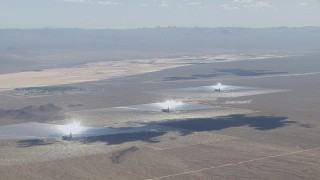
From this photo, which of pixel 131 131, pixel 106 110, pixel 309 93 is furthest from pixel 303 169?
pixel 309 93

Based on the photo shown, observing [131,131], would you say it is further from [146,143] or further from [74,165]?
[74,165]

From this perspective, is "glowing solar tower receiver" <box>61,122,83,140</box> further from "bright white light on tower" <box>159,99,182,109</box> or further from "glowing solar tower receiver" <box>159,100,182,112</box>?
"bright white light on tower" <box>159,99,182,109</box>

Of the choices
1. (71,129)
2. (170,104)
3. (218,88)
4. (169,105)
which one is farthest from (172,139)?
(218,88)

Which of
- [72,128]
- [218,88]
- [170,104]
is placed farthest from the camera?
[218,88]

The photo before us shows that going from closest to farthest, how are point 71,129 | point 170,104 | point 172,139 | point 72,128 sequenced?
point 172,139 → point 71,129 → point 72,128 → point 170,104

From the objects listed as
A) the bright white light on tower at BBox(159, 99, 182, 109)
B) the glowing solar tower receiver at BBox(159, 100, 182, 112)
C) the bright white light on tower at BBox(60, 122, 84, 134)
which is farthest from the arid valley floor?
the bright white light on tower at BBox(159, 99, 182, 109)

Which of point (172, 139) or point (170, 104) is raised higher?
point (170, 104)

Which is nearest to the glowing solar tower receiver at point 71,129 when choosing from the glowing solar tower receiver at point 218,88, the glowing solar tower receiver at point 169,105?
the glowing solar tower receiver at point 169,105

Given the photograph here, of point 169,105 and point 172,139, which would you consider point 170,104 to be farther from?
point 172,139
